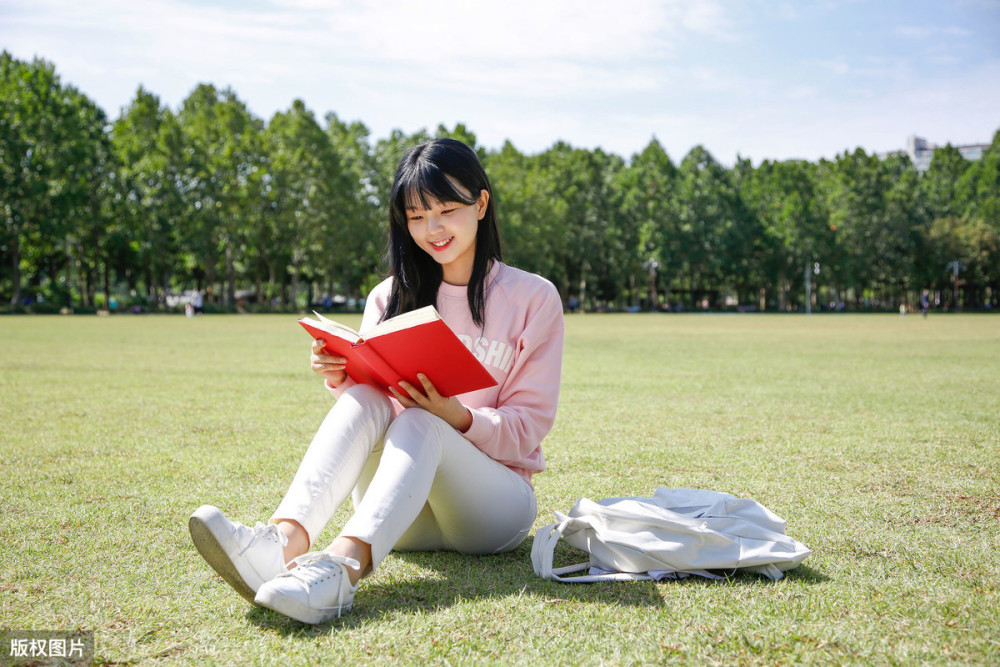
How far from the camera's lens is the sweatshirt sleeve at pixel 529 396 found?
3.23m

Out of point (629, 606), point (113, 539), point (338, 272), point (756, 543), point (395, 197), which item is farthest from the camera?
point (338, 272)

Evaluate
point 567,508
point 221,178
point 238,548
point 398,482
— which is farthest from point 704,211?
point 238,548

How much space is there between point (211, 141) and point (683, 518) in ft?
182

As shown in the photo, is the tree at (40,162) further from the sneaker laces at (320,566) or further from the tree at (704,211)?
the sneaker laces at (320,566)

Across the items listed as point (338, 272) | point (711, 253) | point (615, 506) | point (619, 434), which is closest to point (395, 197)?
point (615, 506)

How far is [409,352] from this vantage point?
114 inches

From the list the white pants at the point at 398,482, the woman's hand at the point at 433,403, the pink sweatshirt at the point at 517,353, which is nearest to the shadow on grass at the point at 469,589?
the white pants at the point at 398,482

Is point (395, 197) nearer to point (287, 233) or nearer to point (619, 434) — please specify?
point (619, 434)

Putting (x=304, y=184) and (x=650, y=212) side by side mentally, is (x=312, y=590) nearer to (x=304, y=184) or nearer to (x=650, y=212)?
(x=304, y=184)

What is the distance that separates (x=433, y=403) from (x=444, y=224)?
0.80m

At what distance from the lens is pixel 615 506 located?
10.9ft

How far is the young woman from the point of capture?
268cm

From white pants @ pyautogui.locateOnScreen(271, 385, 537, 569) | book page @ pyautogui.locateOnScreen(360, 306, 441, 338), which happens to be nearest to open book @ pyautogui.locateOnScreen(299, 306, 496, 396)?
book page @ pyautogui.locateOnScreen(360, 306, 441, 338)

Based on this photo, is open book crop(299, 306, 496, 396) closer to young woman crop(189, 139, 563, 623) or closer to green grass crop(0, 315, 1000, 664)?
young woman crop(189, 139, 563, 623)
